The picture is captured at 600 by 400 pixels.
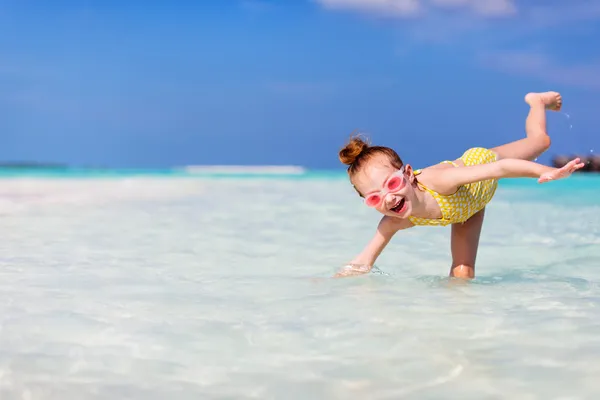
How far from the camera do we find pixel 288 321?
2.78 metres

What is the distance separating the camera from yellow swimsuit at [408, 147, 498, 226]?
3.62 meters

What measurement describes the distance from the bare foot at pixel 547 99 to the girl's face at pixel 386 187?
44.4 inches

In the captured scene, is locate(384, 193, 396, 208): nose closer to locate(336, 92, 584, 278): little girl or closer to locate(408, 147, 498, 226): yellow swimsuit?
locate(336, 92, 584, 278): little girl

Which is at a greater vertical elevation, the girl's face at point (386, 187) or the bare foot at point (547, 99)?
the bare foot at point (547, 99)

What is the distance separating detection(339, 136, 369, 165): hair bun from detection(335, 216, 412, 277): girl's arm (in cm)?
46

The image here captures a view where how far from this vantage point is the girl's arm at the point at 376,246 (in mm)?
3846

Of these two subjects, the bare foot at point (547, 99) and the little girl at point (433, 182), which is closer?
the little girl at point (433, 182)

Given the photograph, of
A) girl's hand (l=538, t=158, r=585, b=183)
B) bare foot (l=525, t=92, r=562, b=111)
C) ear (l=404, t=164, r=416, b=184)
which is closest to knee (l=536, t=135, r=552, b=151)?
bare foot (l=525, t=92, r=562, b=111)

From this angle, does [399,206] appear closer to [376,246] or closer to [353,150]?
[353,150]

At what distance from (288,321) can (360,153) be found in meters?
1.11

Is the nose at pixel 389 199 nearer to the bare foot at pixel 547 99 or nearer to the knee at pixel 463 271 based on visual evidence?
the knee at pixel 463 271

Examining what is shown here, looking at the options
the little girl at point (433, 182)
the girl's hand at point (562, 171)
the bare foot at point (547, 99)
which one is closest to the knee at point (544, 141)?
the little girl at point (433, 182)

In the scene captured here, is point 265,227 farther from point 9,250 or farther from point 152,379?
point 152,379

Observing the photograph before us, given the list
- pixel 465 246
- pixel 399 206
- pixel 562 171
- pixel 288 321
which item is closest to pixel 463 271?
pixel 465 246
